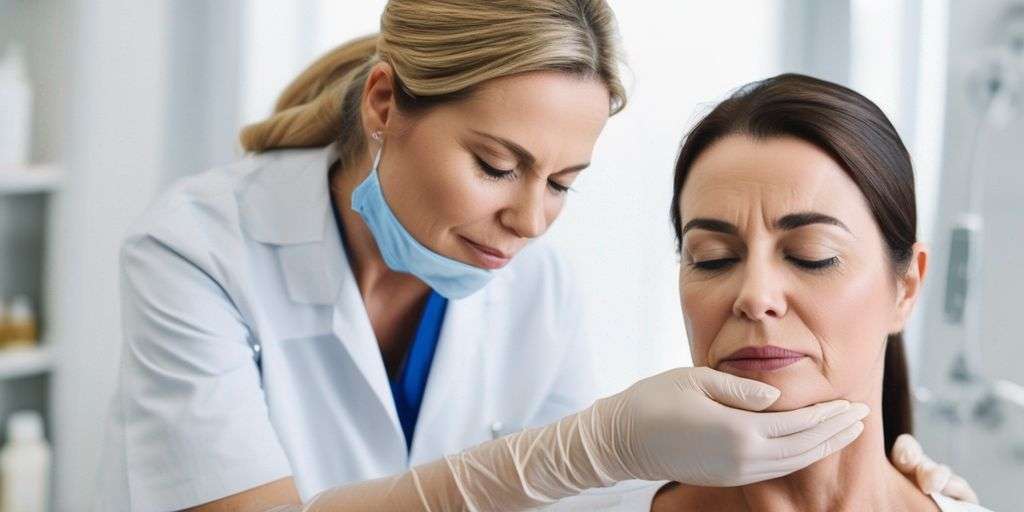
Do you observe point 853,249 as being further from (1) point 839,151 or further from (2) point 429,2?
(2) point 429,2

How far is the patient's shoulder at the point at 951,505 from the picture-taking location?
1329mm

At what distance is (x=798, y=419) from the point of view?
1.17m

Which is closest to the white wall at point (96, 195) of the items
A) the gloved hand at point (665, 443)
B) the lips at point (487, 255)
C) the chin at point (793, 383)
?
the lips at point (487, 255)

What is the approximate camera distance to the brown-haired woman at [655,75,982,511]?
47.8 inches

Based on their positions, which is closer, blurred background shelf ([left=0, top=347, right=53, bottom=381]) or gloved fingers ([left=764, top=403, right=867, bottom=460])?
gloved fingers ([left=764, top=403, right=867, bottom=460])

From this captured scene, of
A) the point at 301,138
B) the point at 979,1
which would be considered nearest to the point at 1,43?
the point at 301,138

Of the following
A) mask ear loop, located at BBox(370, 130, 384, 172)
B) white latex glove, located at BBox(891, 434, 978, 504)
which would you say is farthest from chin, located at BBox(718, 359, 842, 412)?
mask ear loop, located at BBox(370, 130, 384, 172)

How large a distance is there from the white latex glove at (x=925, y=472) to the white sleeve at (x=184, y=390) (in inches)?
31.3

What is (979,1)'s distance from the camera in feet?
5.95

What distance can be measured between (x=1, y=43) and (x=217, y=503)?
5.96 ft

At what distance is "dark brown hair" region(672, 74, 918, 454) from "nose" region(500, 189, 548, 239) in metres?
0.21

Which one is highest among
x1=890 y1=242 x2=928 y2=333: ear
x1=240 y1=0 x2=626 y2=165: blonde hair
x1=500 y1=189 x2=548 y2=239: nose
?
x1=240 y1=0 x2=626 y2=165: blonde hair

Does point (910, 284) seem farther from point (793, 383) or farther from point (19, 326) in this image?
point (19, 326)

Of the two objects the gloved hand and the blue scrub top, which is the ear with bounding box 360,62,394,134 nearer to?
the blue scrub top
